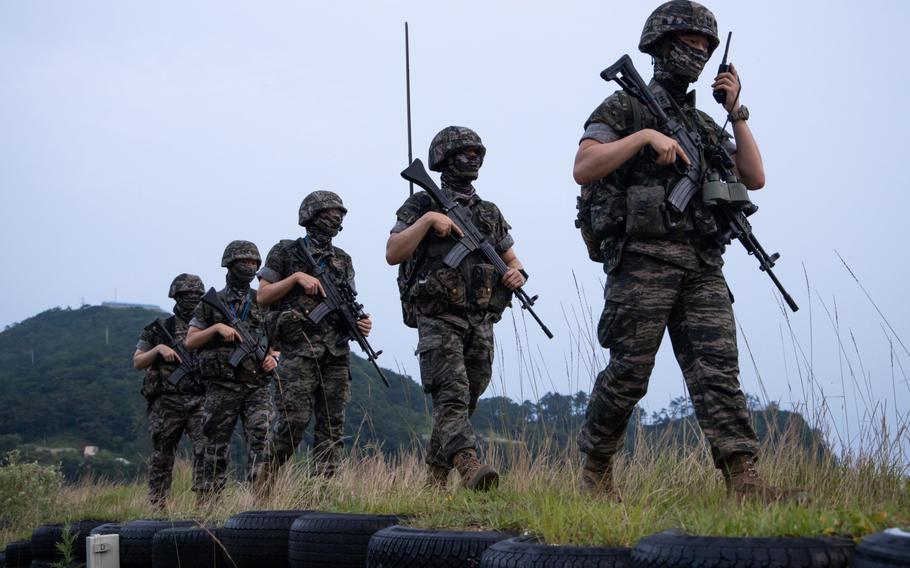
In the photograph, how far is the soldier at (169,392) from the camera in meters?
12.5

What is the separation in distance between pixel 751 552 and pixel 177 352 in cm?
970

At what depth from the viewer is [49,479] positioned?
55.2ft

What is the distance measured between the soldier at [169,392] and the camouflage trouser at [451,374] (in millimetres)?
5874

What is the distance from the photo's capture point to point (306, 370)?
895 centimetres

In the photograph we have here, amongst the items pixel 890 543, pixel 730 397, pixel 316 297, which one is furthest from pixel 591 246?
pixel 316 297

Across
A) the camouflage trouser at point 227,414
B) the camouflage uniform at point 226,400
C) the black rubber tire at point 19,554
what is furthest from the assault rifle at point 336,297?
the black rubber tire at point 19,554

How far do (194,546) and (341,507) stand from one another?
97 centimetres

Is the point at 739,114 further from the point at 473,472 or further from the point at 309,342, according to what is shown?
the point at 309,342

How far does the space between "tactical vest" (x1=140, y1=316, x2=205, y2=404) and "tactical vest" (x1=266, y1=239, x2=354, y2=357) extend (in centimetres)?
360

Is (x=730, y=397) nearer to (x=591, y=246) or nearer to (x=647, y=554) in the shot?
(x=591, y=246)

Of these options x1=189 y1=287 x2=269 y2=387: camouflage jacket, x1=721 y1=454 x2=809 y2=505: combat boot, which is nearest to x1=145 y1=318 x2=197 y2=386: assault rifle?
x1=189 y1=287 x2=269 y2=387: camouflage jacket

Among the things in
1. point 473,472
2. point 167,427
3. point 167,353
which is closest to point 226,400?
point 167,353

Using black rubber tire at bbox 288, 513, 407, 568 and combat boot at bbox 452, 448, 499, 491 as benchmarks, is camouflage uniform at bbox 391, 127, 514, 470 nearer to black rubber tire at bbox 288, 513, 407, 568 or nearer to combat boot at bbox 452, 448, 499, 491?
combat boot at bbox 452, 448, 499, 491

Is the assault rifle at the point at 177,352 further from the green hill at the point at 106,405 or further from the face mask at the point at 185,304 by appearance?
the green hill at the point at 106,405
